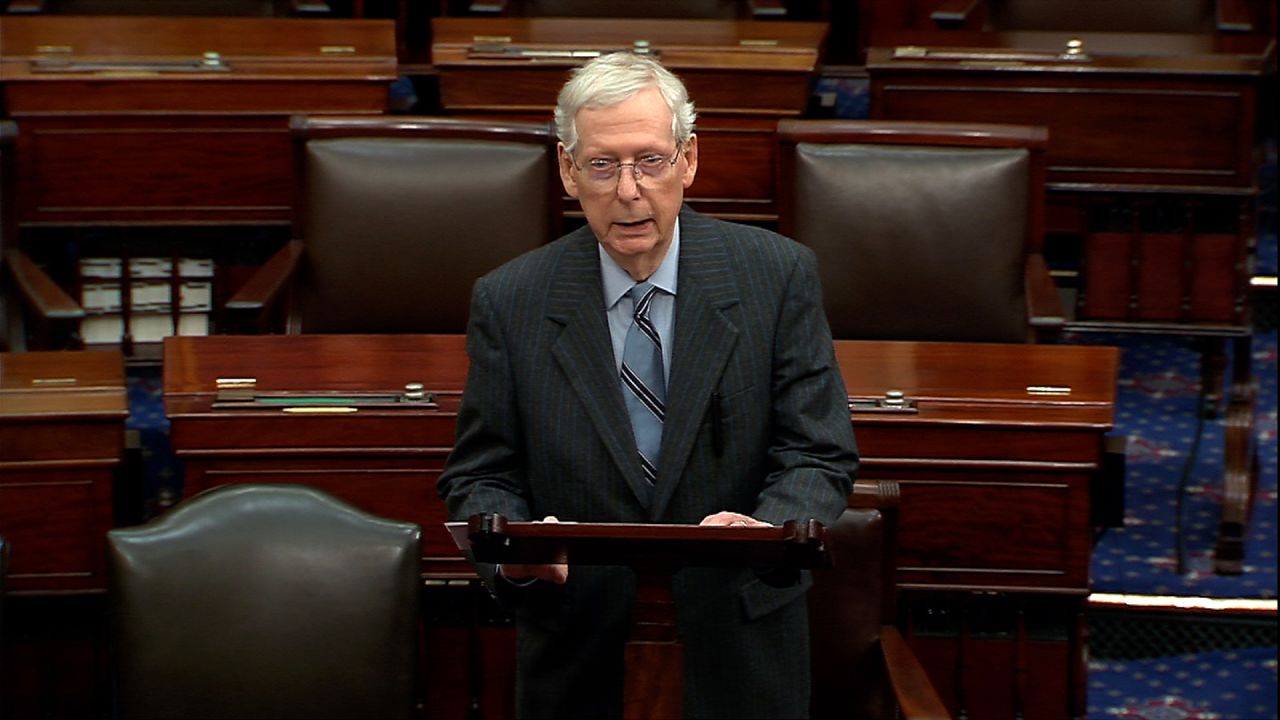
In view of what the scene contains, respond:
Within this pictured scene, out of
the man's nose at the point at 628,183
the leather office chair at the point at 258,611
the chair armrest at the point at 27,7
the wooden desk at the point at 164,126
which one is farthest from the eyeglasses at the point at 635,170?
the chair armrest at the point at 27,7

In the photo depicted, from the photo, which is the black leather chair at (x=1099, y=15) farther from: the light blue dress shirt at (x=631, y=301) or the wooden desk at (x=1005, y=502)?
the light blue dress shirt at (x=631, y=301)

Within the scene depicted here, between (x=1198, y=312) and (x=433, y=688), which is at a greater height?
(x=1198, y=312)

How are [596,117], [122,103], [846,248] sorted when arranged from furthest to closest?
[122,103], [846,248], [596,117]

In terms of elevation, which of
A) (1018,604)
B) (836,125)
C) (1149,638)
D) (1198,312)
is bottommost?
(1149,638)

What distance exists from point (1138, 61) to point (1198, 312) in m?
0.36

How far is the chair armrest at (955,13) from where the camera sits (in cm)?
301

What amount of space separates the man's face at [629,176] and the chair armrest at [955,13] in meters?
1.76

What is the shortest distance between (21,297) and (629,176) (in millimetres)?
1366

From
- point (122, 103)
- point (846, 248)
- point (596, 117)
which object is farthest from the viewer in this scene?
point (122, 103)

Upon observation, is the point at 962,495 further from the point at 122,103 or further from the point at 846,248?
the point at 122,103

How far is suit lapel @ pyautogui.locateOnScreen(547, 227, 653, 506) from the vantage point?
4.40ft

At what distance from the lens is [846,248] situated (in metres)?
2.31

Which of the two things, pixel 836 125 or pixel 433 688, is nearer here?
pixel 433 688

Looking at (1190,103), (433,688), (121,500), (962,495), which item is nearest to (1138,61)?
(1190,103)
